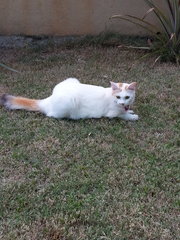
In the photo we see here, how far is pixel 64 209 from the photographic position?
281cm

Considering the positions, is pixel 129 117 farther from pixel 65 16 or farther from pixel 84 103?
pixel 65 16

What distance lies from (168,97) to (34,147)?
1.84m

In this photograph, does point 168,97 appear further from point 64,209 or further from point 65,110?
point 64,209

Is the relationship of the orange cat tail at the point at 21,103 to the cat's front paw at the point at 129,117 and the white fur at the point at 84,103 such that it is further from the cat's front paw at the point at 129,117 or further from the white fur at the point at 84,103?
the cat's front paw at the point at 129,117

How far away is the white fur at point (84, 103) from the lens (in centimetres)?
397

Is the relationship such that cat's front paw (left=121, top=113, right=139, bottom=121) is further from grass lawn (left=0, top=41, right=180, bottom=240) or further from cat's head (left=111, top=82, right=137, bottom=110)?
cat's head (left=111, top=82, right=137, bottom=110)

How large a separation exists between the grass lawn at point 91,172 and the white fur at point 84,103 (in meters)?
0.08

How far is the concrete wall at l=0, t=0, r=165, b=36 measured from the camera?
6730 millimetres

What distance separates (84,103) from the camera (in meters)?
4.03

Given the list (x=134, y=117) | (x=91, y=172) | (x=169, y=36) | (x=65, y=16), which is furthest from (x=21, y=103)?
(x=65, y=16)

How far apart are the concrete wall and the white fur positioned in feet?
9.85

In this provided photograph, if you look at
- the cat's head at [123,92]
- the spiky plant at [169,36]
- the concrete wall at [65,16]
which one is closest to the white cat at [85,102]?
the cat's head at [123,92]

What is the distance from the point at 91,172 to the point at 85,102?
983mm

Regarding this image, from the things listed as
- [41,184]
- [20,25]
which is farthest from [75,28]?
[41,184]
